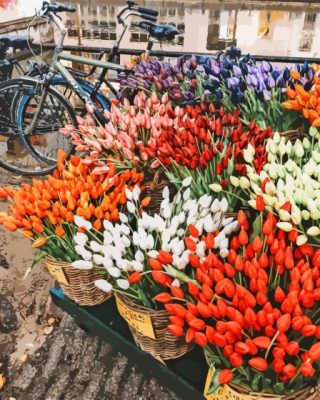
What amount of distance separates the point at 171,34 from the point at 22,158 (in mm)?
2099

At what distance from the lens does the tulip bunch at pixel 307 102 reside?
1856mm

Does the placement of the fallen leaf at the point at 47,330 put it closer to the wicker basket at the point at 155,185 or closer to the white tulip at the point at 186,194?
the wicker basket at the point at 155,185

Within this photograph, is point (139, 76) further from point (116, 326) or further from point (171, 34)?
point (116, 326)

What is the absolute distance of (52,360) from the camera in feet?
7.29

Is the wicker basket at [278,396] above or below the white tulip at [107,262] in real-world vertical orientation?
below

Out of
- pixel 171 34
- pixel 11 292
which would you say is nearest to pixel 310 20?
pixel 171 34

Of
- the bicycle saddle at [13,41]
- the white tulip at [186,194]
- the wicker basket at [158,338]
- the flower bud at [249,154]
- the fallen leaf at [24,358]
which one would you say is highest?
the bicycle saddle at [13,41]

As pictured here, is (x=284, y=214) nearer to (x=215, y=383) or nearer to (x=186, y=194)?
(x=186, y=194)

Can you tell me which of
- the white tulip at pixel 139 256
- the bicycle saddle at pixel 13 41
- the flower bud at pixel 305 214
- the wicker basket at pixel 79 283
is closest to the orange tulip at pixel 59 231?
the wicker basket at pixel 79 283

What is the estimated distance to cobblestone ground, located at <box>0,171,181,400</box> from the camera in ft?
6.74

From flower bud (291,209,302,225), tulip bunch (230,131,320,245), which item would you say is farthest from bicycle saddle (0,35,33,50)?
flower bud (291,209,302,225)

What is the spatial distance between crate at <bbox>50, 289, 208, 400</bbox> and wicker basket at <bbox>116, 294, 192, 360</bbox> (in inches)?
3.1

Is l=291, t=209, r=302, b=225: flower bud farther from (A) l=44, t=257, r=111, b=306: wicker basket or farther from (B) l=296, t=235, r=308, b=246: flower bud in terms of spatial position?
(A) l=44, t=257, r=111, b=306: wicker basket

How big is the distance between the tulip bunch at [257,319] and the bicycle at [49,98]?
2252 millimetres
